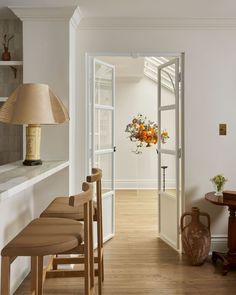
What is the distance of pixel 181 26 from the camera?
142 inches

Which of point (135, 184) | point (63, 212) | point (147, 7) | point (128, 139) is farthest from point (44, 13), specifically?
point (135, 184)

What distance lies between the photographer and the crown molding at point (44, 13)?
3166 mm

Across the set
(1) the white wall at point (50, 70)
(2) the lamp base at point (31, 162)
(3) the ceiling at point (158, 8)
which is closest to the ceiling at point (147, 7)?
(3) the ceiling at point (158, 8)

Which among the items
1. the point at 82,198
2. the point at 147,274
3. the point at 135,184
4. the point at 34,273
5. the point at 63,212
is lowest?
the point at 147,274

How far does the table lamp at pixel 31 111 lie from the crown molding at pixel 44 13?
3.07ft

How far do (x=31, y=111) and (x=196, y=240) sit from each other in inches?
79.8

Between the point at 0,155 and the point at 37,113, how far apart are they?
121cm

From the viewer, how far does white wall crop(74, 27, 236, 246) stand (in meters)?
3.63

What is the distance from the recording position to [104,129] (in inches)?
158

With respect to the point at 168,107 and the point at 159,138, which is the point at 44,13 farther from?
the point at 159,138

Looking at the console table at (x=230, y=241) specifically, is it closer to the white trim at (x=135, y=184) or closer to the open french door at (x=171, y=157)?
the open french door at (x=171, y=157)

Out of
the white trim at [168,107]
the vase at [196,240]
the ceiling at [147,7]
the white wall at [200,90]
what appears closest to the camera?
the ceiling at [147,7]

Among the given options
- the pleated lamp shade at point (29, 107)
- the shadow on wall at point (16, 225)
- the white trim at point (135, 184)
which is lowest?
the white trim at point (135, 184)

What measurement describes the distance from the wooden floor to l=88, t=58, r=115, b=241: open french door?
1.27ft
